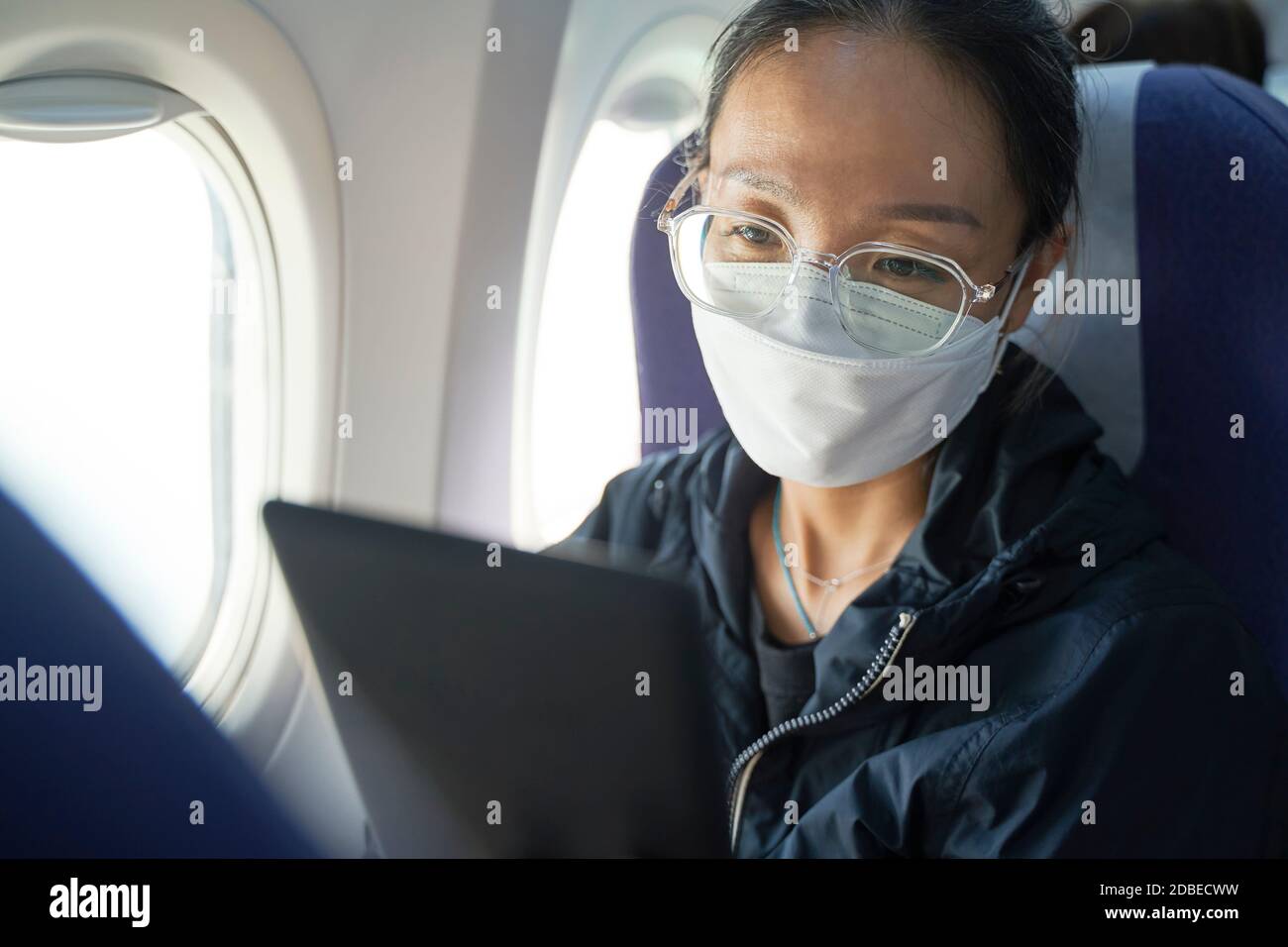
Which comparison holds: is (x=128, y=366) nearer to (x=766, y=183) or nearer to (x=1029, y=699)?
(x=766, y=183)

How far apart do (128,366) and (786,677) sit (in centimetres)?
95

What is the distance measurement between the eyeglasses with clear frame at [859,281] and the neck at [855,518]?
0.19 m

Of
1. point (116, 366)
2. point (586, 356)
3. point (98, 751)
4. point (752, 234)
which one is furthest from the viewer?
point (586, 356)

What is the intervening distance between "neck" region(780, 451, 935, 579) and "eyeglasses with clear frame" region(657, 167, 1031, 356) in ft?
0.63

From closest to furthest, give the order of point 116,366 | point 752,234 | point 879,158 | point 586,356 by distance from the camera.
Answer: point 879,158, point 752,234, point 116,366, point 586,356

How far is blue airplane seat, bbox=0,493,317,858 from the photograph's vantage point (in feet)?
3.66

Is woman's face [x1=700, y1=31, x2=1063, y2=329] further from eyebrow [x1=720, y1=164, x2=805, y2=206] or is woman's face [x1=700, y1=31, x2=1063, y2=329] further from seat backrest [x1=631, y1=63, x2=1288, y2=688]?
seat backrest [x1=631, y1=63, x2=1288, y2=688]

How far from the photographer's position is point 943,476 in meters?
1.07

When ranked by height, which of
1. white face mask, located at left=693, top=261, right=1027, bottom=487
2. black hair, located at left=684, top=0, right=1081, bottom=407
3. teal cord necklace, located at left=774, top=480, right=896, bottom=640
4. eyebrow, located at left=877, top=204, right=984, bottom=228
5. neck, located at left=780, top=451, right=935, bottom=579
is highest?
black hair, located at left=684, top=0, right=1081, bottom=407

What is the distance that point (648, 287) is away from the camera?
1400mm

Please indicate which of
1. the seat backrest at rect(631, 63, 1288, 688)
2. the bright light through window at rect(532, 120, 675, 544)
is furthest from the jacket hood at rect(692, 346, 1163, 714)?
the bright light through window at rect(532, 120, 675, 544)

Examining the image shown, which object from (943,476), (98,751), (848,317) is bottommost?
(98,751)

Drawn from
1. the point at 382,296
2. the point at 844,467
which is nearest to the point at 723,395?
the point at 844,467

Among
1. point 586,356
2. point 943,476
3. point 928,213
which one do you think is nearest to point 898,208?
point 928,213
